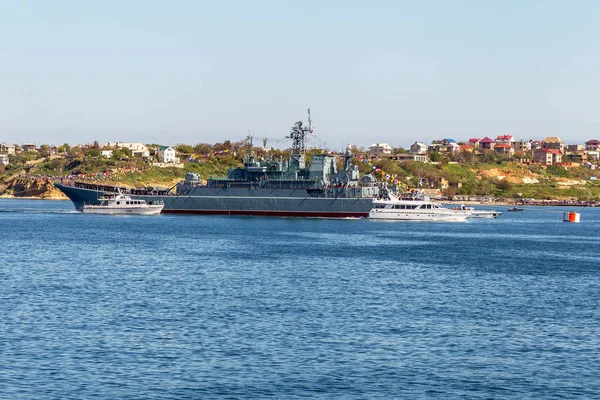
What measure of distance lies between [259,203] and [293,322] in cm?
8471

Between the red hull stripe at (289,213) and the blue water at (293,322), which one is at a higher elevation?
the red hull stripe at (289,213)

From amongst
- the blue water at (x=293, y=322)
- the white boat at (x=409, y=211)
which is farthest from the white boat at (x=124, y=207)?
the blue water at (x=293, y=322)

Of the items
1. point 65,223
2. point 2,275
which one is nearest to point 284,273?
point 2,275

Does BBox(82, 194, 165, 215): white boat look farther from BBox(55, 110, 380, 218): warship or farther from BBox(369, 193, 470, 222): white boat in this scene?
BBox(369, 193, 470, 222): white boat

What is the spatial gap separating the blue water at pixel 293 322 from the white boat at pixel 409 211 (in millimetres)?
41864

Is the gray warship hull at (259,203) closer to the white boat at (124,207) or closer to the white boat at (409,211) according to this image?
the white boat at (409,211)

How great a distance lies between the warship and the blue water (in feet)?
144

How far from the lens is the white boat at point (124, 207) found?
125938mm

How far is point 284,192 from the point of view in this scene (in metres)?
124

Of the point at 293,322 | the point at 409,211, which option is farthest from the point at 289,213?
the point at 293,322

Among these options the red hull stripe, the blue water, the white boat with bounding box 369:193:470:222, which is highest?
the white boat with bounding box 369:193:470:222

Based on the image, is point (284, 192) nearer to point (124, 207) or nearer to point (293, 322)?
point (124, 207)

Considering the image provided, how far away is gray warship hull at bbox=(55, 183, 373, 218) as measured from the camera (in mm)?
121562

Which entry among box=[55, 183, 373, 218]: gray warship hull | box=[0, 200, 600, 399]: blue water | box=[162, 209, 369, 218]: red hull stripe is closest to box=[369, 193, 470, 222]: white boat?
box=[55, 183, 373, 218]: gray warship hull
